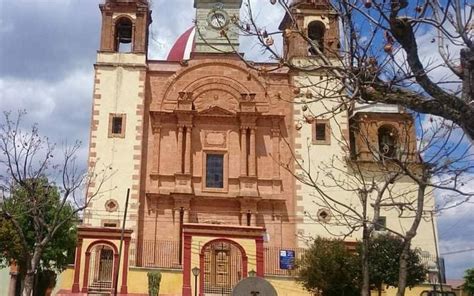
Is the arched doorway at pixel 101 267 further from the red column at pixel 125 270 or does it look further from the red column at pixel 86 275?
the red column at pixel 125 270

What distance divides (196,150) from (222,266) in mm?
5673

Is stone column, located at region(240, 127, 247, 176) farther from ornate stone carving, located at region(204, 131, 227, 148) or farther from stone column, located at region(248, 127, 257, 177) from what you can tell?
ornate stone carving, located at region(204, 131, 227, 148)

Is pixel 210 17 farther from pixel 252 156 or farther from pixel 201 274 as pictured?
pixel 201 274

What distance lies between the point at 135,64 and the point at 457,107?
23.1 meters

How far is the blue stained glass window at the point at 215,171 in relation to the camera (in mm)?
26734

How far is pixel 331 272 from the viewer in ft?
69.3

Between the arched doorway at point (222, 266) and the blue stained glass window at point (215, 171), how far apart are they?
3.54m

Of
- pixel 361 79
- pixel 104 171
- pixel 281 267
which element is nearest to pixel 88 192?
pixel 104 171

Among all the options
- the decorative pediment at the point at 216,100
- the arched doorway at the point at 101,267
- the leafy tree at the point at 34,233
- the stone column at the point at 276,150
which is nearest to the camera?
the leafy tree at the point at 34,233

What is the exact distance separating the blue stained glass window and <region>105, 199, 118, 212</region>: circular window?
4170 mm

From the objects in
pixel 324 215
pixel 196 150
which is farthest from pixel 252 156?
pixel 324 215

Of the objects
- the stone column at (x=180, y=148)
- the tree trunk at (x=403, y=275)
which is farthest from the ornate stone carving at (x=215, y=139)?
the tree trunk at (x=403, y=275)

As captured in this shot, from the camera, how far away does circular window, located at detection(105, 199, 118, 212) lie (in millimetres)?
25500

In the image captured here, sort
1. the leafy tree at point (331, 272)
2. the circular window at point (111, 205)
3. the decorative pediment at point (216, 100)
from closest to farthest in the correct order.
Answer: the leafy tree at point (331, 272)
the circular window at point (111, 205)
the decorative pediment at point (216, 100)
